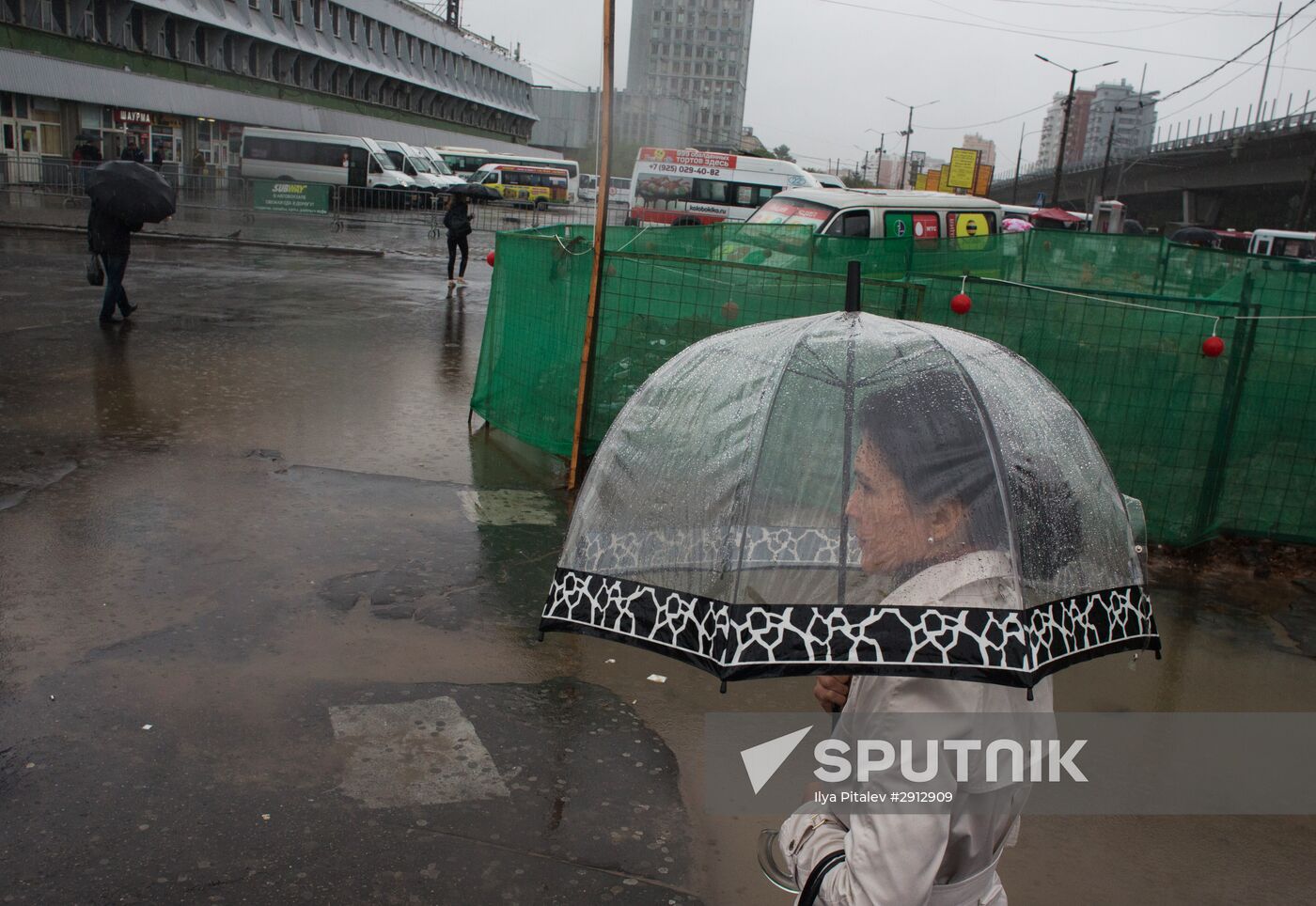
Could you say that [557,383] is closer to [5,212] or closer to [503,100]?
[5,212]

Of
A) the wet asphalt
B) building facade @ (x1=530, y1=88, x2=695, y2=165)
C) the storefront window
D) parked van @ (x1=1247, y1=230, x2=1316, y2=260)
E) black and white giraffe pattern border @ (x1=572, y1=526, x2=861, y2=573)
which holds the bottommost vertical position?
the wet asphalt

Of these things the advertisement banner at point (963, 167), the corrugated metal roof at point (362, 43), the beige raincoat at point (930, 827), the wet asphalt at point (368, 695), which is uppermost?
the corrugated metal roof at point (362, 43)

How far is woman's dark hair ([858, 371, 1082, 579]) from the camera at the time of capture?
2.12 meters

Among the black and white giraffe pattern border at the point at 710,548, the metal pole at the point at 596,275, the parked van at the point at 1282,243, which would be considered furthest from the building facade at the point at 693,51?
the black and white giraffe pattern border at the point at 710,548

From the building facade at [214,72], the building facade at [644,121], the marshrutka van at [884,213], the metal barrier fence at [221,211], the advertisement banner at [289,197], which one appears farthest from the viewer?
the building facade at [644,121]

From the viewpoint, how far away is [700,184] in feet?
116

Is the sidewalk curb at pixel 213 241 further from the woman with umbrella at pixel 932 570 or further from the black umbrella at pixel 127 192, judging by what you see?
the woman with umbrella at pixel 932 570

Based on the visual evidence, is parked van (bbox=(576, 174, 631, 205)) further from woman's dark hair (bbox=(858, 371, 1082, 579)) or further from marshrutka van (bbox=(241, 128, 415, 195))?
woman's dark hair (bbox=(858, 371, 1082, 579))

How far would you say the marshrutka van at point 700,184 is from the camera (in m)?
35.1

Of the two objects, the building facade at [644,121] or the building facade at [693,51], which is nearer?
the building facade at [644,121]

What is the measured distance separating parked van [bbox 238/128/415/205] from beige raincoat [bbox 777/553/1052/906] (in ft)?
145

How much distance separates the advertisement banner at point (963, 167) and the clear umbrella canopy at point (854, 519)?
49286 mm

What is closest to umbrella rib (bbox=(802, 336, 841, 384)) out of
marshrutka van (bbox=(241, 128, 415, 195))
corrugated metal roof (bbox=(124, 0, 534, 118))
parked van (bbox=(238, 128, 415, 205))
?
parked van (bbox=(238, 128, 415, 205))

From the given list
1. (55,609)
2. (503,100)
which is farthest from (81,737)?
(503,100)
